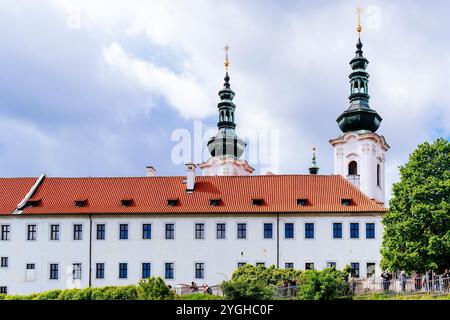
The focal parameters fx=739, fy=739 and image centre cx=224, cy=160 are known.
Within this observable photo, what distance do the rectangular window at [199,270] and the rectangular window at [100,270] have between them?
18.9 ft

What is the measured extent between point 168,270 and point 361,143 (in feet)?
67.2

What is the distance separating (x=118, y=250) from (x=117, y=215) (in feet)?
7.11

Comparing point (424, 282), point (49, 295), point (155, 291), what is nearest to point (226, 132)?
point (49, 295)

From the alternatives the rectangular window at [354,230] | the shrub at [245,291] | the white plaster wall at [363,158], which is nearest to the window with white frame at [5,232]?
the shrub at [245,291]

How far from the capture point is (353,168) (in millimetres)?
58750

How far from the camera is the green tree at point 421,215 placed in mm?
36219

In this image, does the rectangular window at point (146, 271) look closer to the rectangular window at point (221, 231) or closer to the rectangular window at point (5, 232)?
the rectangular window at point (221, 231)

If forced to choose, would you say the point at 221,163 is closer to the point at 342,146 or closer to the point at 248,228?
the point at 342,146

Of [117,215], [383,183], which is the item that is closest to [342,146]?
[383,183]

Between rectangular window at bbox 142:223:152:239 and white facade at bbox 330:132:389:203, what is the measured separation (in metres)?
17.9

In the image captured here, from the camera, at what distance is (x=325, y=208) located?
45.3 meters

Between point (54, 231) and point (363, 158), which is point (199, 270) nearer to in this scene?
point (54, 231)
